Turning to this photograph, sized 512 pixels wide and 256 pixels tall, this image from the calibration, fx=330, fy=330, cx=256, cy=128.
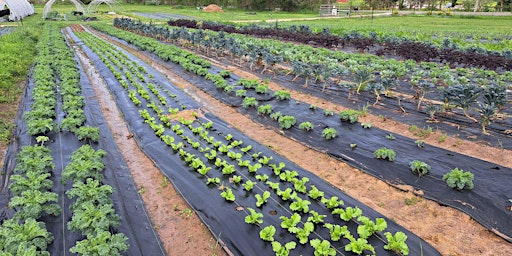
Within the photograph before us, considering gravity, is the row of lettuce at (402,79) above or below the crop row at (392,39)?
below

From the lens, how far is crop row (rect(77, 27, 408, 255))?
4.89 m

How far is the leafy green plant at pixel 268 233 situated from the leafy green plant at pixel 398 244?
1625 millimetres

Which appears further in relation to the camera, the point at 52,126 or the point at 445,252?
the point at 52,126

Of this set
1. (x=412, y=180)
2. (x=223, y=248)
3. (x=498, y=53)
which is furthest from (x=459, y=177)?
(x=498, y=53)

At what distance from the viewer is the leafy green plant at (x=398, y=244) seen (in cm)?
461

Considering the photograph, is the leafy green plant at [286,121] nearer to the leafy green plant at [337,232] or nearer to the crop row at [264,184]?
the crop row at [264,184]

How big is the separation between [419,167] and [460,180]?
0.74 m

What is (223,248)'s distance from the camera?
195 inches

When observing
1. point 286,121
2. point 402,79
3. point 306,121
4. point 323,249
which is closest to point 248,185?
point 323,249

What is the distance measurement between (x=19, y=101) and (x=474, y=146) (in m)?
13.9

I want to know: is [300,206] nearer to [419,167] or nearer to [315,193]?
[315,193]

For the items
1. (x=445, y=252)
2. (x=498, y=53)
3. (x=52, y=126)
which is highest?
(x=498, y=53)

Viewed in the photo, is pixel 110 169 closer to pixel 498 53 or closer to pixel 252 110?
pixel 252 110

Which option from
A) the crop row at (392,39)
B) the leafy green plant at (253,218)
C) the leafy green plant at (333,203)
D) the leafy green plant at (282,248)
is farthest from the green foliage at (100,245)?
the crop row at (392,39)
